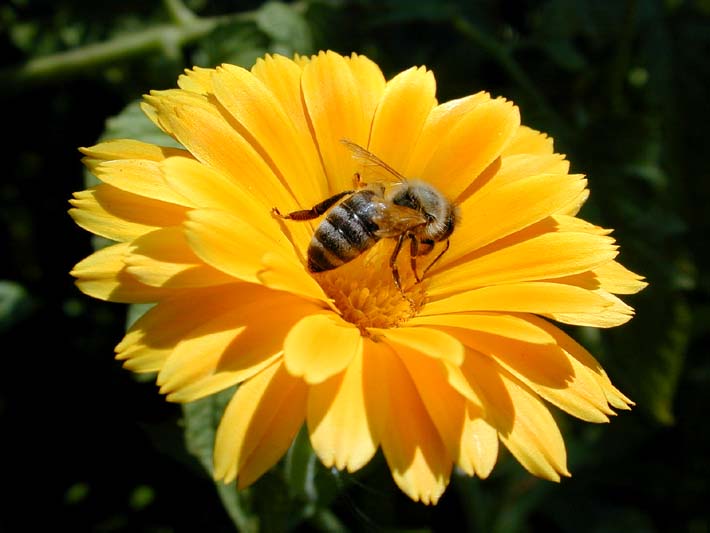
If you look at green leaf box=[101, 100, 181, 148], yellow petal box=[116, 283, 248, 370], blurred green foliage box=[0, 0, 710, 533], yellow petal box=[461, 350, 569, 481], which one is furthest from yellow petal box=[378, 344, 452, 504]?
green leaf box=[101, 100, 181, 148]

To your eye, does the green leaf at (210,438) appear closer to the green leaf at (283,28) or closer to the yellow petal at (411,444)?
the yellow petal at (411,444)

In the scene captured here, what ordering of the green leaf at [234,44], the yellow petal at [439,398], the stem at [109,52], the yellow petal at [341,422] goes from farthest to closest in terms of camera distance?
the stem at [109,52] < the green leaf at [234,44] < the yellow petal at [439,398] < the yellow petal at [341,422]

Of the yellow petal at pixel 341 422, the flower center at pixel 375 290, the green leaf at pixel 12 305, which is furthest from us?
the green leaf at pixel 12 305

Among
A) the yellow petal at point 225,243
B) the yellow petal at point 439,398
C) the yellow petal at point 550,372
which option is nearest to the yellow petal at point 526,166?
the yellow petal at point 550,372

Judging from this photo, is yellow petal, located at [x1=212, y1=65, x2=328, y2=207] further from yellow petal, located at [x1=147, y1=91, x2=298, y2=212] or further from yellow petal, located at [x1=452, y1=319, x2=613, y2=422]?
yellow petal, located at [x1=452, y1=319, x2=613, y2=422]

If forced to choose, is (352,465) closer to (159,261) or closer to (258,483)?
(159,261)

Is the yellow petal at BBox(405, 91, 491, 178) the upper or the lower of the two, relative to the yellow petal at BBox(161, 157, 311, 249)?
lower
